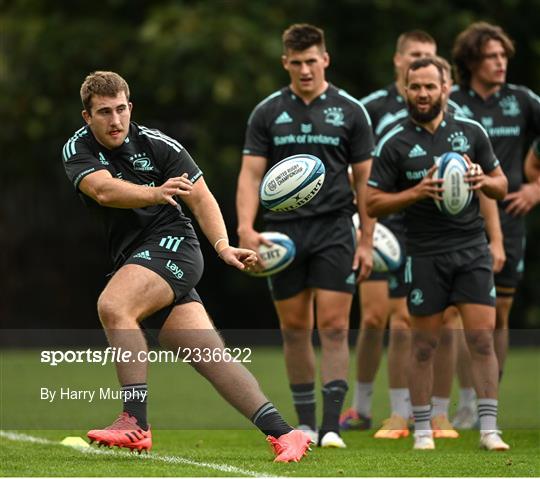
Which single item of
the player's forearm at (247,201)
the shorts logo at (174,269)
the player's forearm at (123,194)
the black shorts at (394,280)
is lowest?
the black shorts at (394,280)

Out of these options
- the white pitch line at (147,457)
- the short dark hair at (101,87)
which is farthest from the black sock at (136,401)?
the short dark hair at (101,87)

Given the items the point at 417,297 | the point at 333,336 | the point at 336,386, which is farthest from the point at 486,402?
the point at 333,336

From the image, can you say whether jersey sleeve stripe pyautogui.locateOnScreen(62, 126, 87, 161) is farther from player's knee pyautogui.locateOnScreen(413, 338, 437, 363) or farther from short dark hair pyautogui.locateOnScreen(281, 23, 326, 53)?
player's knee pyautogui.locateOnScreen(413, 338, 437, 363)

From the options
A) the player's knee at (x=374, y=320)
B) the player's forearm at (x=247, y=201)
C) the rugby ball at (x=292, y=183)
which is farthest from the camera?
the player's knee at (x=374, y=320)

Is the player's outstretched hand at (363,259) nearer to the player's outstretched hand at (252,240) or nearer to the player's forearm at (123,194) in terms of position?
the player's outstretched hand at (252,240)

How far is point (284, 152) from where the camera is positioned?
8.02m

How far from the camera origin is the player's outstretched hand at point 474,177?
7.22 meters

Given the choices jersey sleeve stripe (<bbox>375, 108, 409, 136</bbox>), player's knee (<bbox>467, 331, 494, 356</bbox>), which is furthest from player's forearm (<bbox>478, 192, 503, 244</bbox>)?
jersey sleeve stripe (<bbox>375, 108, 409, 136</bbox>)

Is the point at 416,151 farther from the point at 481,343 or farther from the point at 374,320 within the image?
the point at 374,320

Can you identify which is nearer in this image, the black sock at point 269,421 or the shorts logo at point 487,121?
the black sock at point 269,421

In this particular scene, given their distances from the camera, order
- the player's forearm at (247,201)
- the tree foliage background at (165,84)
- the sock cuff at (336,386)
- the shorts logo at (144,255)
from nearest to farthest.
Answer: the shorts logo at (144,255)
the sock cuff at (336,386)
the player's forearm at (247,201)
the tree foliage background at (165,84)

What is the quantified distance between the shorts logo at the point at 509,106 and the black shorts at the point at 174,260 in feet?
10.3

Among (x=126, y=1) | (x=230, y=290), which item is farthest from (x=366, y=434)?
(x=126, y=1)

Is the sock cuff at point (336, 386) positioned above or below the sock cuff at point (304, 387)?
above
